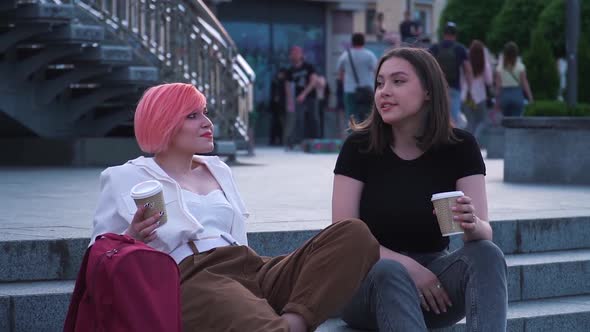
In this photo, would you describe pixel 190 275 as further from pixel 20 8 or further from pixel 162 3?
pixel 162 3

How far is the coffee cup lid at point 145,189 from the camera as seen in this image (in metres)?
4.37

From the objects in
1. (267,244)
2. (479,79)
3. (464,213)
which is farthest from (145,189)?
(479,79)

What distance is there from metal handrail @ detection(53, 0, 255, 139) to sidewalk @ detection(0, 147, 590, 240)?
1656 mm

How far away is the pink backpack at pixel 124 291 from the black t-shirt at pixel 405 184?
127 cm

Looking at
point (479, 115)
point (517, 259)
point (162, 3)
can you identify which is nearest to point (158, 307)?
point (517, 259)

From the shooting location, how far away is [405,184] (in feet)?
17.5

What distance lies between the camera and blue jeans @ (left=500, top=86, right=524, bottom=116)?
18703 millimetres

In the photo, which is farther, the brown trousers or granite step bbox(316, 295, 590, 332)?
granite step bbox(316, 295, 590, 332)

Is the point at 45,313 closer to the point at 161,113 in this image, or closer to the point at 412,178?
the point at 161,113

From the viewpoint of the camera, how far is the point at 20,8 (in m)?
12.8

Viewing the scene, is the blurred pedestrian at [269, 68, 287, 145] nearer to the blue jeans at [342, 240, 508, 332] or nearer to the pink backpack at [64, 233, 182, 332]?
the blue jeans at [342, 240, 508, 332]

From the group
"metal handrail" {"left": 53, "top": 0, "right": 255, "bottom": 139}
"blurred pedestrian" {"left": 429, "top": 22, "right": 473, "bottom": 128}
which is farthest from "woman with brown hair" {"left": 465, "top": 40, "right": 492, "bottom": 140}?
"metal handrail" {"left": 53, "top": 0, "right": 255, "bottom": 139}

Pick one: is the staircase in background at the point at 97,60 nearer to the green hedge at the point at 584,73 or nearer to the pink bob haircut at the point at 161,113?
the green hedge at the point at 584,73

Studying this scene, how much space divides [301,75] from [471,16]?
64.7 feet
